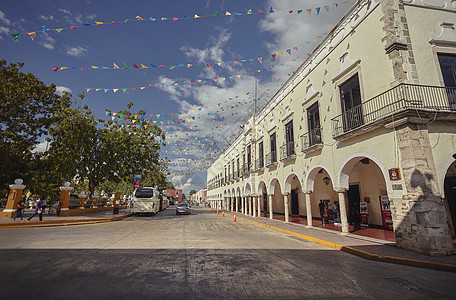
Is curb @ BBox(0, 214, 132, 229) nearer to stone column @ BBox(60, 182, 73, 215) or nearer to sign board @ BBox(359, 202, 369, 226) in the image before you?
stone column @ BBox(60, 182, 73, 215)

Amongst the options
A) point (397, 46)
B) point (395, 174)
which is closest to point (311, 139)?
point (395, 174)

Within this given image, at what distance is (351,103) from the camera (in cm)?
1070

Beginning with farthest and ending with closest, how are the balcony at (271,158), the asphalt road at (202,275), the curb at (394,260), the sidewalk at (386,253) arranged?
the balcony at (271,158), the sidewalk at (386,253), the curb at (394,260), the asphalt road at (202,275)

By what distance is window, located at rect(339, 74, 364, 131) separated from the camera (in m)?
10.2

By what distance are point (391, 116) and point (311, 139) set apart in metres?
5.57

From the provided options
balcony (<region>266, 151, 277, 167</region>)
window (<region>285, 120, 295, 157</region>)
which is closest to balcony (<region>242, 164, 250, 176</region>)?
balcony (<region>266, 151, 277, 167</region>)

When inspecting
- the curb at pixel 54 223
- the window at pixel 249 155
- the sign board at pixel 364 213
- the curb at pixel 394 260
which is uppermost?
the window at pixel 249 155

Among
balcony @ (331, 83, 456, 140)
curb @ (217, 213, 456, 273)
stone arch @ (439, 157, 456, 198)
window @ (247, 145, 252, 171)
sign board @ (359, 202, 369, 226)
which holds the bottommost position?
curb @ (217, 213, 456, 273)

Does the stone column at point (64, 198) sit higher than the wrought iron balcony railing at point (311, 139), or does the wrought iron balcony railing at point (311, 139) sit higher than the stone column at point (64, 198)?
the wrought iron balcony railing at point (311, 139)

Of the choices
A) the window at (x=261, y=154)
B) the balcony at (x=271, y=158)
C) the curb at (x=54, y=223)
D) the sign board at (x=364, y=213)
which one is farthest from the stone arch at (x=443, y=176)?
the curb at (x=54, y=223)

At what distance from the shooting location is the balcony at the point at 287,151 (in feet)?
51.8

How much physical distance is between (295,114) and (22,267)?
14628 mm

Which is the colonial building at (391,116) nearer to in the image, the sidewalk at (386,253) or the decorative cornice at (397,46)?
the decorative cornice at (397,46)

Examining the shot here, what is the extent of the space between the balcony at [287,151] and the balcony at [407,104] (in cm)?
612
